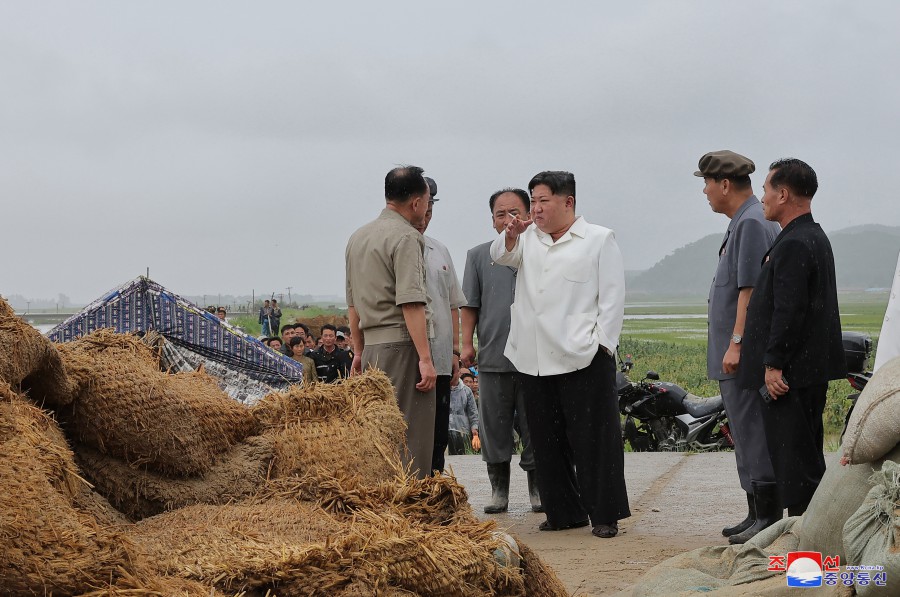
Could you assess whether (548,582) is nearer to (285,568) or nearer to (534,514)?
(285,568)

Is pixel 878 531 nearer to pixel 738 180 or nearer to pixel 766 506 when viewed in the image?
pixel 766 506

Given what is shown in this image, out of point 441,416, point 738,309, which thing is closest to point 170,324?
point 441,416

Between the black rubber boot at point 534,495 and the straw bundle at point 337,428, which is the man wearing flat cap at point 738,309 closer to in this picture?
the black rubber boot at point 534,495

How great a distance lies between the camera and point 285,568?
237cm

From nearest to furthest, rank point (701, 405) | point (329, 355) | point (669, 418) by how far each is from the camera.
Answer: point (701, 405)
point (669, 418)
point (329, 355)

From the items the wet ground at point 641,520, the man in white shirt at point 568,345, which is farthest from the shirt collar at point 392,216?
the wet ground at point 641,520

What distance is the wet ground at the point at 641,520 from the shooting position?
16.0ft

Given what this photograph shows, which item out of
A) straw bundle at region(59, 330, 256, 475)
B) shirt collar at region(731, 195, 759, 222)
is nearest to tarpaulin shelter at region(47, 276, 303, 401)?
shirt collar at region(731, 195, 759, 222)

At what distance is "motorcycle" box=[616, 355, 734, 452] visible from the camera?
9.94m

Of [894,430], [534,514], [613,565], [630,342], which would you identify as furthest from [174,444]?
[630,342]

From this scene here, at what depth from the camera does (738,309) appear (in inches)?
214

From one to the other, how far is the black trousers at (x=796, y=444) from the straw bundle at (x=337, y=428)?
211 cm

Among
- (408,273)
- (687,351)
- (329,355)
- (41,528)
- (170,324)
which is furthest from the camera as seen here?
(687,351)

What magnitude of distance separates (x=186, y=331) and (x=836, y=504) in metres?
5.47
